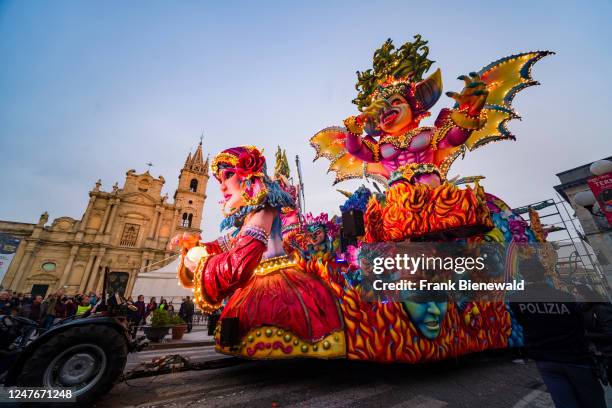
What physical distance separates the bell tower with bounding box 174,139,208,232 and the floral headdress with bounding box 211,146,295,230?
36.2 meters

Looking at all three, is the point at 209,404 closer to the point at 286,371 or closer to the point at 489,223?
the point at 286,371

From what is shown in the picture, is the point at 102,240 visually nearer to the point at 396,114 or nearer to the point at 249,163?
the point at 249,163

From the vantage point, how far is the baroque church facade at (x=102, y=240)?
90.1ft

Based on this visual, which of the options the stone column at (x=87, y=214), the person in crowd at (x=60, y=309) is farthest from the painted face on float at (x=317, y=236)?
the stone column at (x=87, y=214)

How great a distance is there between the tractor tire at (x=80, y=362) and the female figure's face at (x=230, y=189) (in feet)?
5.58

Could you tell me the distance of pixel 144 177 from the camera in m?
37.7

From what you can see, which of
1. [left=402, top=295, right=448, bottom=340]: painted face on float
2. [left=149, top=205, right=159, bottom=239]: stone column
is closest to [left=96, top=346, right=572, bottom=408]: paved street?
[left=402, top=295, right=448, bottom=340]: painted face on float

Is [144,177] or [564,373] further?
[144,177]

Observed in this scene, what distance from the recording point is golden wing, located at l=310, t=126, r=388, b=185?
21.4ft

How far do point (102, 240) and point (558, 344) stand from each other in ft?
131

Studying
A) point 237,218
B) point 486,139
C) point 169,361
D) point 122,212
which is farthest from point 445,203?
point 122,212

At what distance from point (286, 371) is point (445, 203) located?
3.07 m

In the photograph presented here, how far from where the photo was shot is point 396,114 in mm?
4762

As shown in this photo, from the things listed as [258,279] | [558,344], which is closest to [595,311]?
[558,344]
